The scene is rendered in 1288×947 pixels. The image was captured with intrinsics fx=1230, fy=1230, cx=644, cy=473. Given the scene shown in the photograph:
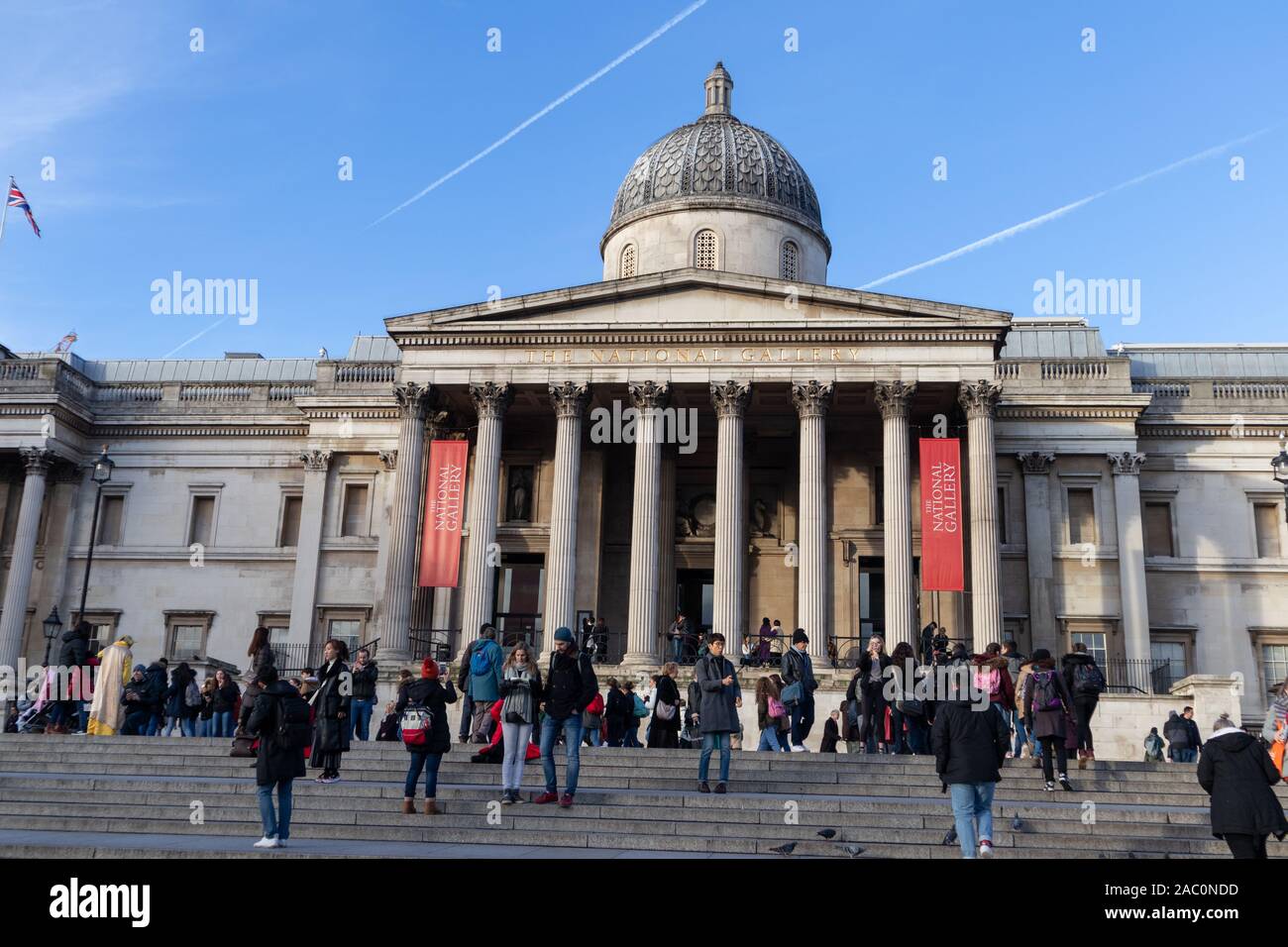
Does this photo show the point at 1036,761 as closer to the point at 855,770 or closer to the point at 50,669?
the point at 855,770

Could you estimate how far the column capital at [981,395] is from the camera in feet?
103

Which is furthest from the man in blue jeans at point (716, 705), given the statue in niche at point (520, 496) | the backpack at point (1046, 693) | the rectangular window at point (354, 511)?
the rectangular window at point (354, 511)

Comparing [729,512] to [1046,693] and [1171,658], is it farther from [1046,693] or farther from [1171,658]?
[1046,693]

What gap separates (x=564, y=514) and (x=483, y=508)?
7.21 feet

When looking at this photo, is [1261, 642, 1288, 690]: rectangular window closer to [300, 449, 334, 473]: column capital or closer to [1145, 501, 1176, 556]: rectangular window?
[1145, 501, 1176, 556]: rectangular window

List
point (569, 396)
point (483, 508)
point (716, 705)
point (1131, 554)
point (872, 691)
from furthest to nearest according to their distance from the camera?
point (1131, 554) < point (569, 396) < point (483, 508) < point (872, 691) < point (716, 705)

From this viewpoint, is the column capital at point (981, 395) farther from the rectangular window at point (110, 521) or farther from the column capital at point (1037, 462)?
the rectangular window at point (110, 521)

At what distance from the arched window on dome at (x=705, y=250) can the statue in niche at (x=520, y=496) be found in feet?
27.5

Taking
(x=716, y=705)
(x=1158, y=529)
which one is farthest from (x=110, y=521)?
(x=1158, y=529)

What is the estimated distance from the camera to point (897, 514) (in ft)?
101

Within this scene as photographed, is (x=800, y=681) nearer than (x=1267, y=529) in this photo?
Yes

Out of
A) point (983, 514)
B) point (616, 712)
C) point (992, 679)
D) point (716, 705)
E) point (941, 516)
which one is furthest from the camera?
point (983, 514)

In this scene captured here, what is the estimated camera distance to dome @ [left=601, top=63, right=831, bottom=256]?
128 feet
